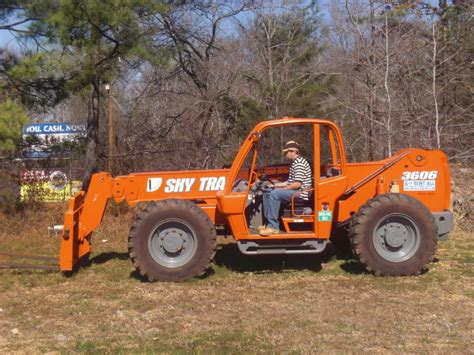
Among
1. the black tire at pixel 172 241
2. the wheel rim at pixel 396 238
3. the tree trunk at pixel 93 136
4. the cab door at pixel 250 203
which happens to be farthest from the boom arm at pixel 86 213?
the tree trunk at pixel 93 136

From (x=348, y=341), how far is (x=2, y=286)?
171 inches

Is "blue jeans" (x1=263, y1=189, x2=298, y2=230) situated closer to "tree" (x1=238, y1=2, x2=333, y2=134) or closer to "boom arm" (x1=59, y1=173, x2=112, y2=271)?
"boom arm" (x1=59, y1=173, x2=112, y2=271)

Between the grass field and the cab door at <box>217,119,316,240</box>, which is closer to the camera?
the grass field

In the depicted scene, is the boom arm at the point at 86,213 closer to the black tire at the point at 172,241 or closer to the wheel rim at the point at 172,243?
the black tire at the point at 172,241

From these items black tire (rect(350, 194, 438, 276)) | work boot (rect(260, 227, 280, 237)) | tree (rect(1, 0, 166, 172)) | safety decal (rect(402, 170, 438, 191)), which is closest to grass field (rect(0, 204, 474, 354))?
black tire (rect(350, 194, 438, 276))

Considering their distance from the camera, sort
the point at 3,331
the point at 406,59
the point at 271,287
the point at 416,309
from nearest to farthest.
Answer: the point at 3,331 → the point at 416,309 → the point at 271,287 → the point at 406,59

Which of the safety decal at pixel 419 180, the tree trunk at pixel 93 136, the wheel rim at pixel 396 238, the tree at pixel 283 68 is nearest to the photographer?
the wheel rim at pixel 396 238

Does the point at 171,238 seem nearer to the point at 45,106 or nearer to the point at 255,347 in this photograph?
the point at 255,347

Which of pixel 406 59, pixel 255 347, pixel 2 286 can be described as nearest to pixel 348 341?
pixel 255 347

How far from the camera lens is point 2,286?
7223 millimetres

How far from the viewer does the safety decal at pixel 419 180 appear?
7801 mm

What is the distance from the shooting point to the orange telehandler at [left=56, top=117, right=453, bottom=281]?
724 centimetres

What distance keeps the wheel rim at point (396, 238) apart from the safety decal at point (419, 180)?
67cm

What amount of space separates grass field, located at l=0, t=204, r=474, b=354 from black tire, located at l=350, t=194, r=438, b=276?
19 centimetres
